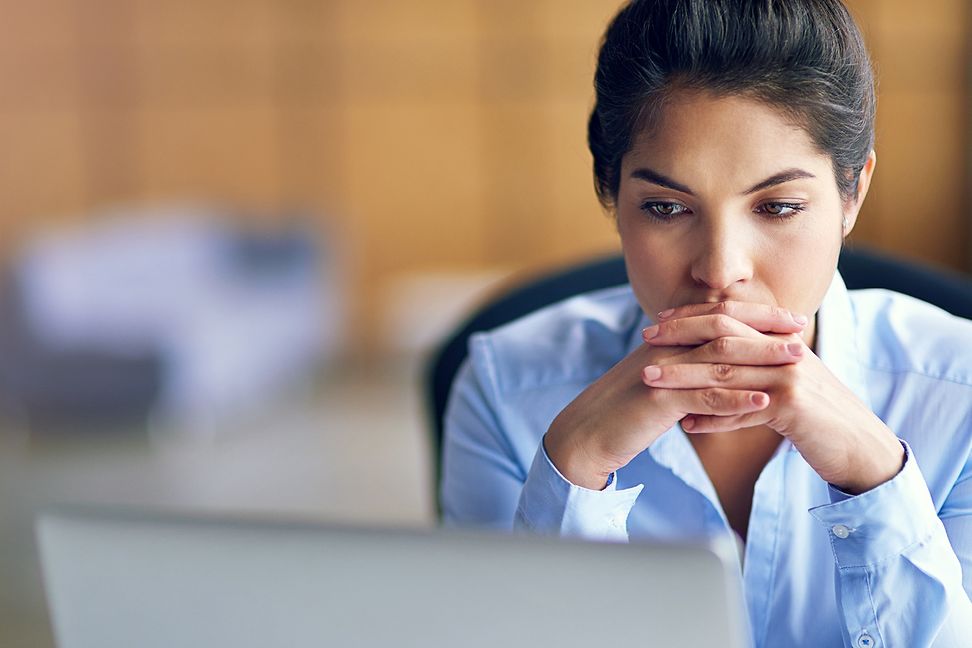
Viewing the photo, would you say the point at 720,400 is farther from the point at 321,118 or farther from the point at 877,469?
the point at 321,118

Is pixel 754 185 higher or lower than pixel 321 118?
higher

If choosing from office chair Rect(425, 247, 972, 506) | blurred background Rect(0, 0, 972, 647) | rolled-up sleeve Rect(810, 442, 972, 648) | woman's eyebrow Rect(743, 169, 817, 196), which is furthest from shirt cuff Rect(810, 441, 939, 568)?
blurred background Rect(0, 0, 972, 647)

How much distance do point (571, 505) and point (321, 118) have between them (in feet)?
17.4

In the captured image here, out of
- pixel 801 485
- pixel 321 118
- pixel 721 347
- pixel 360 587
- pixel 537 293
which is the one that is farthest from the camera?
pixel 321 118

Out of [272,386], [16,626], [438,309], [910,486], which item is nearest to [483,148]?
[438,309]

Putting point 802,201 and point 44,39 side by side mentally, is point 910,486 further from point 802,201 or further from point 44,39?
point 44,39

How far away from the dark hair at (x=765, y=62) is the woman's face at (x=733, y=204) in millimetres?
14

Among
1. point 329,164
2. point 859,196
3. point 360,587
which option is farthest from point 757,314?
point 329,164

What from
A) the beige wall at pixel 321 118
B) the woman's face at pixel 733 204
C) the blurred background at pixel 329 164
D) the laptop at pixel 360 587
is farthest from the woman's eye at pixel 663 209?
the beige wall at pixel 321 118

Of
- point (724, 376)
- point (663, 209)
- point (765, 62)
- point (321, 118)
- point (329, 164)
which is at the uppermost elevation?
point (765, 62)

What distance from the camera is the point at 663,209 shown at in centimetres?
90

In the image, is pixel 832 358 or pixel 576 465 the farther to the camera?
pixel 832 358

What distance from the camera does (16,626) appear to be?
2619 millimetres

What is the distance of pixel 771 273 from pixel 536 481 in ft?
0.84
